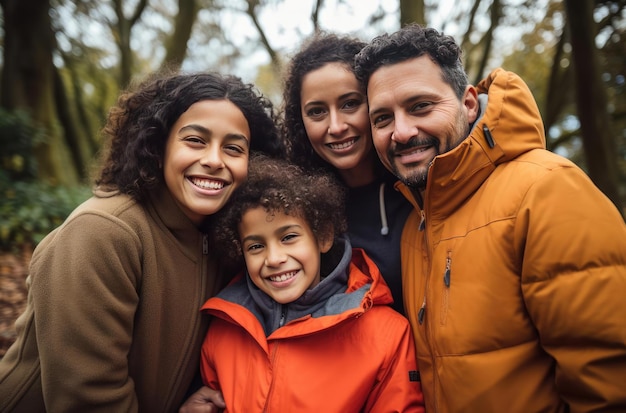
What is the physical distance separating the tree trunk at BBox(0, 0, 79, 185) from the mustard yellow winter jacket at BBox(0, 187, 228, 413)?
22.1 ft

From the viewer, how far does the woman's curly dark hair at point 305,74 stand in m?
2.69

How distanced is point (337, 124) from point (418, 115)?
57 cm

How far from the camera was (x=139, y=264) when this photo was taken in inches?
79.0

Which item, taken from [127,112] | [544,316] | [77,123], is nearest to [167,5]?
[77,123]

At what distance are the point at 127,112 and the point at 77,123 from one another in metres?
8.63

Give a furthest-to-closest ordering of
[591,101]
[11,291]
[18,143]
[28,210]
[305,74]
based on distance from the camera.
Result: [18,143], [28,210], [11,291], [591,101], [305,74]

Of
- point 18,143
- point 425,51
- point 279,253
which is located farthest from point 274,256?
point 18,143

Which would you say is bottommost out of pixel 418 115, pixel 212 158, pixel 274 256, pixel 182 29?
pixel 274 256

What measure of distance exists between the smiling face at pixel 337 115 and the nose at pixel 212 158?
702mm

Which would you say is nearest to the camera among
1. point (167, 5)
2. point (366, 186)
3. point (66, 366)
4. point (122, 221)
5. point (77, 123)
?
point (66, 366)

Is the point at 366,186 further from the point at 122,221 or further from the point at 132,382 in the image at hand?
the point at 132,382

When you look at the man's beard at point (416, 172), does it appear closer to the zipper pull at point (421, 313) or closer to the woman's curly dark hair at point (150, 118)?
the zipper pull at point (421, 313)

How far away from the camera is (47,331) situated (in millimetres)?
1838

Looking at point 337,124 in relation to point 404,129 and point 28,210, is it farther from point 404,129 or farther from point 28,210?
point 28,210
